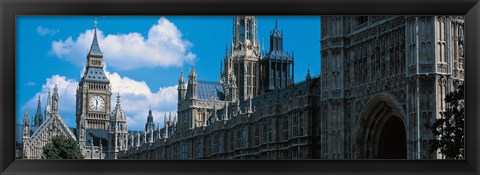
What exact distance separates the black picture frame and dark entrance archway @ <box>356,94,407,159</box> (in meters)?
19.5

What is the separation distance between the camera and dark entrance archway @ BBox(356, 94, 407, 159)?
27.0 m

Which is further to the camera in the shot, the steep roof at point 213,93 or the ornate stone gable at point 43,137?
the steep roof at point 213,93

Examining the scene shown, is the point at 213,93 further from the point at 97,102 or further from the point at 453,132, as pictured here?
the point at 453,132

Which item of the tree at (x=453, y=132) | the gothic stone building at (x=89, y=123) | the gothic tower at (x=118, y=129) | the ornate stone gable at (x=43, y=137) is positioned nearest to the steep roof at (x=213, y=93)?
the gothic stone building at (x=89, y=123)

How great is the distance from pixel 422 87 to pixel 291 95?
1023 cm

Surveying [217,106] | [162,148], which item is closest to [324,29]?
[162,148]

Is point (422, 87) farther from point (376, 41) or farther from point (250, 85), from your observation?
point (250, 85)

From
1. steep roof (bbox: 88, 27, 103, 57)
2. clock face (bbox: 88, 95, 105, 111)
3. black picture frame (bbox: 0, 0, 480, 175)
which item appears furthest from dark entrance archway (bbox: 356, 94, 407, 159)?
black picture frame (bbox: 0, 0, 480, 175)

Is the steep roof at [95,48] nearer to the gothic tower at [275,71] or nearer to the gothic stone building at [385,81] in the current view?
→ the gothic stone building at [385,81]

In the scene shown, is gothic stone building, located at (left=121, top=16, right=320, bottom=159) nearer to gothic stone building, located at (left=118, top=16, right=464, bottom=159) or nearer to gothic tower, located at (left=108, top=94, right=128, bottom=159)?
gothic stone building, located at (left=118, top=16, right=464, bottom=159)
